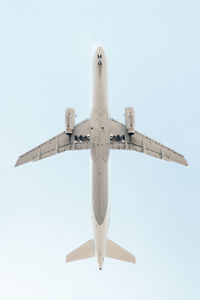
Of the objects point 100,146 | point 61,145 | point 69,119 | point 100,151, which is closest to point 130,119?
point 100,146

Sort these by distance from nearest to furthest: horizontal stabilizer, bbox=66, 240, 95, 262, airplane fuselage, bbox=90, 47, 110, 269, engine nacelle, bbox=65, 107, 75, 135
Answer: airplane fuselage, bbox=90, 47, 110, 269
engine nacelle, bbox=65, 107, 75, 135
horizontal stabilizer, bbox=66, 240, 95, 262

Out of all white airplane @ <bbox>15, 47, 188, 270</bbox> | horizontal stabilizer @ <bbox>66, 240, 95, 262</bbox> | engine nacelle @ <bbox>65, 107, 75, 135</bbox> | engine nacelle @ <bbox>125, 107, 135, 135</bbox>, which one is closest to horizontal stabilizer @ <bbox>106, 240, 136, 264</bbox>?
white airplane @ <bbox>15, 47, 188, 270</bbox>

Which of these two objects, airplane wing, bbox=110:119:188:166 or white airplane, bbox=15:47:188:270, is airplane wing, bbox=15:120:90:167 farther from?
airplane wing, bbox=110:119:188:166

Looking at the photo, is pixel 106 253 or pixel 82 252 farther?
pixel 106 253

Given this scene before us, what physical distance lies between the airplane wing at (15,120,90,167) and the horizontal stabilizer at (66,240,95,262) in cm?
1306

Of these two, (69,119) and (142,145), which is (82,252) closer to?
(142,145)

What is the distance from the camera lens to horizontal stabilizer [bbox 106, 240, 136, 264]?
45.1m

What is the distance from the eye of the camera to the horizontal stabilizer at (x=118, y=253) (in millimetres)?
45094

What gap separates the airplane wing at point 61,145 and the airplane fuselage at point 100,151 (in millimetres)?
3121

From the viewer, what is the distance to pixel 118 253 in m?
45.3

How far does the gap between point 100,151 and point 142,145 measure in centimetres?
697

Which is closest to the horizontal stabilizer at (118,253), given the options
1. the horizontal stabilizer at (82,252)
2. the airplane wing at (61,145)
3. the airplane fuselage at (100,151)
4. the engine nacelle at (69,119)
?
the horizontal stabilizer at (82,252)

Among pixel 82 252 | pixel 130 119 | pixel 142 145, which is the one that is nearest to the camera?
pixel 130 119

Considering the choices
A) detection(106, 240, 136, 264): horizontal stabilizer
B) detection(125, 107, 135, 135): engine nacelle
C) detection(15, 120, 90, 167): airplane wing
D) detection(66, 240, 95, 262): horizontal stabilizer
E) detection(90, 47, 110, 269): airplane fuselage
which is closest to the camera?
detection(90, 47, 110, 269): airplane fuselage
